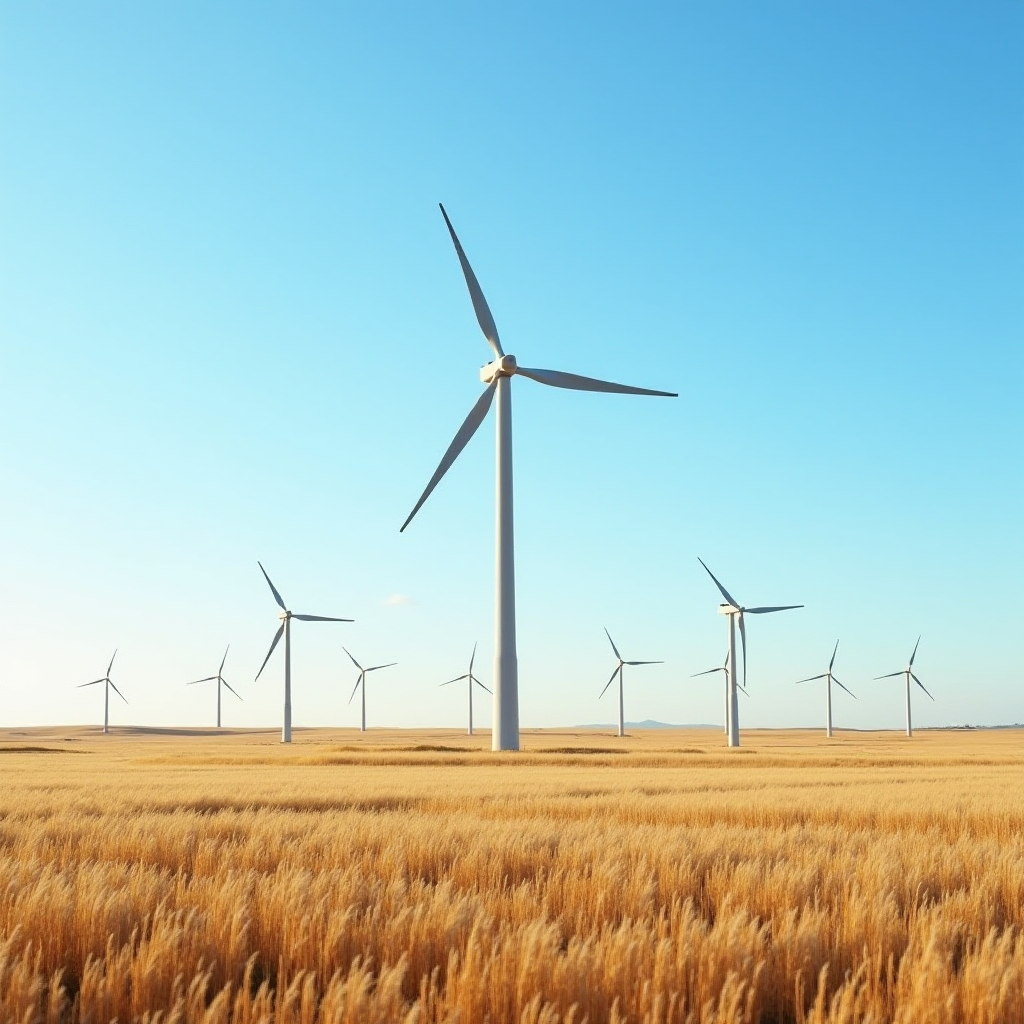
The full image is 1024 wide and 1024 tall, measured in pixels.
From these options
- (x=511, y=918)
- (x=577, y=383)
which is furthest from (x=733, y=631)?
(x=511, y=918)

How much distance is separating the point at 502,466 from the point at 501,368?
7.35 m

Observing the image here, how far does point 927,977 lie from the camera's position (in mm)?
7105

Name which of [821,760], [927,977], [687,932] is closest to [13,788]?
[687,932]

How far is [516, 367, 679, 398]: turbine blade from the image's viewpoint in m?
67.7

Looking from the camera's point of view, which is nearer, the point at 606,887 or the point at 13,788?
the point at 606,887

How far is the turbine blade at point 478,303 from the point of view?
2692 inches

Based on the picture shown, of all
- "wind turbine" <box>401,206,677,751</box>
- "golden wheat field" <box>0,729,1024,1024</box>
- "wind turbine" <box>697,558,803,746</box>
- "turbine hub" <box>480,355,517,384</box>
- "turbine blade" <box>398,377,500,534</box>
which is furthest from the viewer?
"wind turbine" <box>697,558,803,746</box>

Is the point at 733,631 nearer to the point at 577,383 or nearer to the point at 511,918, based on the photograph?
the point at 577,383

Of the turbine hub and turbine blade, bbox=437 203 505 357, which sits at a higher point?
turbine blade, bbox=437 203 505 357

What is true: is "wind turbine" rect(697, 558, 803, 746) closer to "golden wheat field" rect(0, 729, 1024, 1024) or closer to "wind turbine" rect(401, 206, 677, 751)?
"wind turbine" rect(401, 206, 677, 751)

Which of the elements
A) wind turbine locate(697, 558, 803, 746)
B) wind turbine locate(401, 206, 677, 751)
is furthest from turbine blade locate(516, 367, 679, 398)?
wind turbine locate(697, 558, 803, 746)

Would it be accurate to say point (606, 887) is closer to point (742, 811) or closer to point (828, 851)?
point (828, 851)

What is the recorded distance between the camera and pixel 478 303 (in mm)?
70250

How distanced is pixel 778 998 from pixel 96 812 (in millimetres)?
18581
